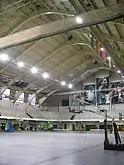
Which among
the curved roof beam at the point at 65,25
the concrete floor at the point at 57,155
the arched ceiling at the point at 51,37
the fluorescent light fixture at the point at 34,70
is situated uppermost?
the arched ceiling at the point at 51,37

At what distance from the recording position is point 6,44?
6.95 meters

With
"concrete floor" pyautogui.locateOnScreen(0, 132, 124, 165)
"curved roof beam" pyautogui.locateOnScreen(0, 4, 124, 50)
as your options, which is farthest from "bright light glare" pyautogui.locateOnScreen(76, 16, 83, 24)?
"concrete floor" pyautogui.locateOnScreen(0, 132, 124, 165)

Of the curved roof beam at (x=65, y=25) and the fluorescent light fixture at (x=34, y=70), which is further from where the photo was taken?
the fluorescent light fixture at (x=34, y=70)

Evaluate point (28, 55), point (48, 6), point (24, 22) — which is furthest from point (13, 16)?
point (28, 55)

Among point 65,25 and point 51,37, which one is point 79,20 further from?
point 51,37

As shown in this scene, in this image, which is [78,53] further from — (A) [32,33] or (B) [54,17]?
(A) [32,33]

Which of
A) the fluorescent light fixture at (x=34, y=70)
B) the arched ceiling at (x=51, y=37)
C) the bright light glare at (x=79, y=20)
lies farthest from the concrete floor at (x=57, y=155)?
the fluorescent light fixture at (x=34, y=70)

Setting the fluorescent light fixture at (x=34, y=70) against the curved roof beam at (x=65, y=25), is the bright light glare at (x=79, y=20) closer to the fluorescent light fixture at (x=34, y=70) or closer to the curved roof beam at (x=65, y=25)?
the curved roof beam at (x=65, y=25)

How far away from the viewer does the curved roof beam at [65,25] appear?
565 cm

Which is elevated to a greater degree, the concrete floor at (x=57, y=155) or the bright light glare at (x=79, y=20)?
the bright light glare at (x=79, y=20)

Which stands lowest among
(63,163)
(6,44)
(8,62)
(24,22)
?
(63,163)

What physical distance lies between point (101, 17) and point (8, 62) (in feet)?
119

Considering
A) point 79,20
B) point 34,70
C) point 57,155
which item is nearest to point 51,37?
point 34,70

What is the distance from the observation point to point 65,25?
20.2ft
